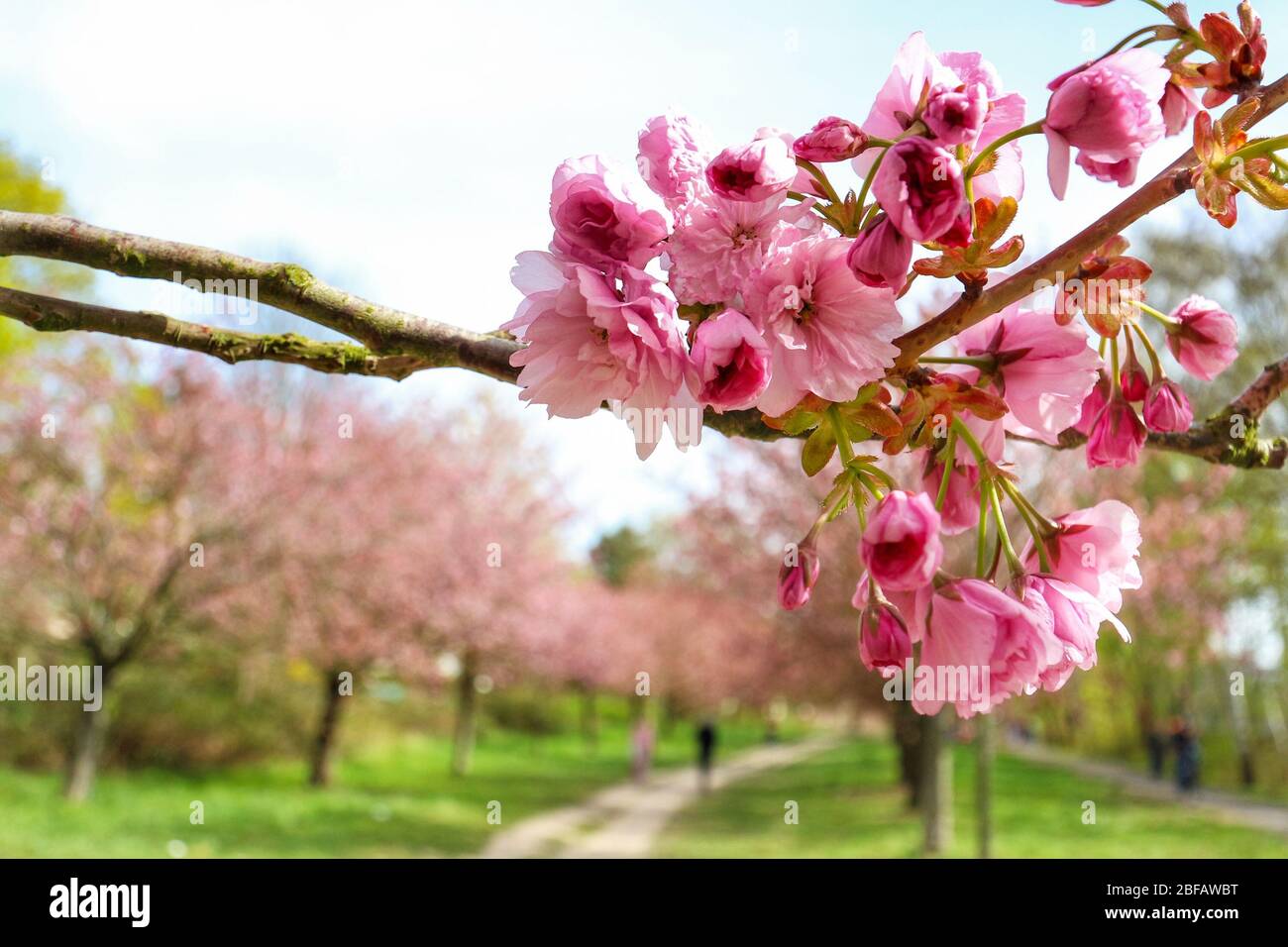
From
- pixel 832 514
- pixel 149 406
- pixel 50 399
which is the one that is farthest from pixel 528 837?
pixel 832 514

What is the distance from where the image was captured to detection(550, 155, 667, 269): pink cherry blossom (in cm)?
96

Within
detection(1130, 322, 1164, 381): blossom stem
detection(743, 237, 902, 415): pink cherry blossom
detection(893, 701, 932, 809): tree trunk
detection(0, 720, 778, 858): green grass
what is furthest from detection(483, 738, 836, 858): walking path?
detection(743, 237, 902, 415): pink cherry blossom

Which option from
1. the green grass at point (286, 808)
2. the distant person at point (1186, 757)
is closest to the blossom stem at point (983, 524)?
the green grass at point (286, 808)

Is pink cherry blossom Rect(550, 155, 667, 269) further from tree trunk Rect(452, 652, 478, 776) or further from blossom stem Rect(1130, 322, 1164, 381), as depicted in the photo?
tree trunk Rect(452, 652, 478, 776)

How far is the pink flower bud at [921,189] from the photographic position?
860 mm

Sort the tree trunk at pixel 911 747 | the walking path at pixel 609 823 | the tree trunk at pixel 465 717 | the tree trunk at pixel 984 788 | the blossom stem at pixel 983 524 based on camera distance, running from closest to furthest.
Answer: the blossom stem at pixel 983 524 < the tree trunk at pixel 984 788 < the walking path at pixel 609 823 < the tree trunk at pixel 911 747 < the tree trunk at pixel 465 717

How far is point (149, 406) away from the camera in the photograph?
15281mm

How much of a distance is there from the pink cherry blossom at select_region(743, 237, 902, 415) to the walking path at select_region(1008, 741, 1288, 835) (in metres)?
18.2

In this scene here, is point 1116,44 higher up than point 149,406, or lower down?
lower down

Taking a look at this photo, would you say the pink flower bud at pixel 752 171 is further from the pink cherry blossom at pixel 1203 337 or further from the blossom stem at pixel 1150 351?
the pink cherry blossom at pixel 1203 337

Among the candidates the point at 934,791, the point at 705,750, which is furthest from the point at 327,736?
the point at 934,791

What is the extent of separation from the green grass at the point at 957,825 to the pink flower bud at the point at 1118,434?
12.8 m
